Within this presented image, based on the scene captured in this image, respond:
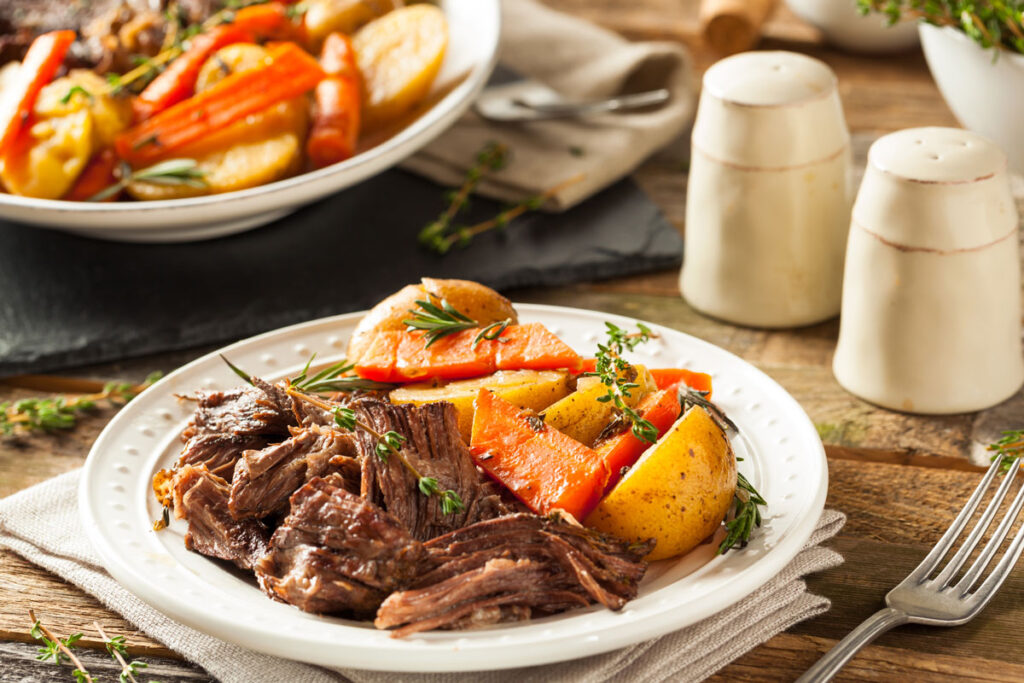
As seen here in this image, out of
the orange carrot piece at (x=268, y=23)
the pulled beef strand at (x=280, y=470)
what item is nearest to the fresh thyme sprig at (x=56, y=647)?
the pulled beef strand at (x=280, y=470)

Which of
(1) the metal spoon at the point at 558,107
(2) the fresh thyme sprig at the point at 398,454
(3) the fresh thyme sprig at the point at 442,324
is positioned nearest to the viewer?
(2) the fresh thyme sprig at the point at 398,454

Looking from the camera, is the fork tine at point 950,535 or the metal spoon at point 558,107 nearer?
the fork tine at point 950,535

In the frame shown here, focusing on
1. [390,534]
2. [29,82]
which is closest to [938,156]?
[390,534]

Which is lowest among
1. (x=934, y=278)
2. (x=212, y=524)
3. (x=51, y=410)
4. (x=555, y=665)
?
(x=51, y=410)

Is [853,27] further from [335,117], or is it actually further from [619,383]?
Result: [619,383]

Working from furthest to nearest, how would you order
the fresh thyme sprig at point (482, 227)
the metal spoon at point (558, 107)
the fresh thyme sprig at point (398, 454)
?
Answer: the metal spoon at point (558, 107) < the fresh thyme sprig at point (482, 227) < the fresh thyme sprig at point (398, 454)

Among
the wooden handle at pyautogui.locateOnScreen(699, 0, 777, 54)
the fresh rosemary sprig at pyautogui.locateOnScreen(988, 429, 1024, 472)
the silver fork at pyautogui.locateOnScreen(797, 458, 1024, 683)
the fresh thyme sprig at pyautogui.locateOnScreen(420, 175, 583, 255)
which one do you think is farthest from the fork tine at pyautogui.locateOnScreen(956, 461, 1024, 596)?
the wooden handle at pyautogui.locateOnScreen(699, 0, 777, 54)

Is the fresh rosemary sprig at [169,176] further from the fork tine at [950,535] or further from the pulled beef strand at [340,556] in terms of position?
the fork tine at [950,535]

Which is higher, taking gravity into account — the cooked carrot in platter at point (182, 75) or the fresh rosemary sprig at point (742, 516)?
the cooked carrot in platter at point (182, 75)
